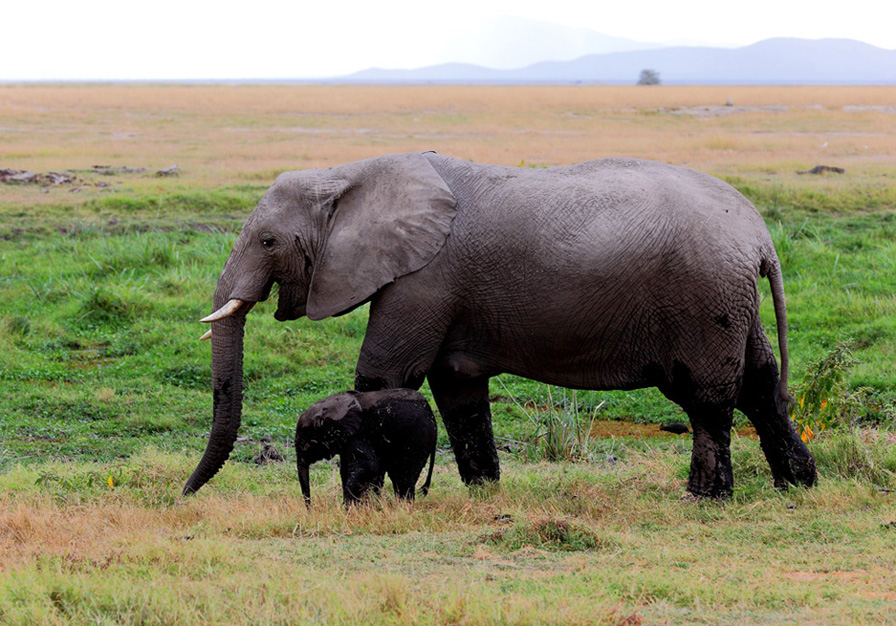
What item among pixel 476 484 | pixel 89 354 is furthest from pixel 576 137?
pixel 476 484

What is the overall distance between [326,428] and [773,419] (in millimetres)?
2634

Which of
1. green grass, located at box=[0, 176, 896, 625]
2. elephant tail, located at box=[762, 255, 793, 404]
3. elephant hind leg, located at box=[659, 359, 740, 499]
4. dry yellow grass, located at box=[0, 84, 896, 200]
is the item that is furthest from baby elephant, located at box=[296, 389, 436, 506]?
dry yellow grass, located at box=[0, 84, 896, 200]

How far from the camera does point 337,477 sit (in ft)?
23.5

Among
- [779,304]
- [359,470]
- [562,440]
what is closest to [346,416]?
[359,470]

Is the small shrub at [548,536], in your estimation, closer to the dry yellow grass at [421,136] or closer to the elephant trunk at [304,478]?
the elephant trunk at [304,478]

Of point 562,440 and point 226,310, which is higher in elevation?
point 226,310

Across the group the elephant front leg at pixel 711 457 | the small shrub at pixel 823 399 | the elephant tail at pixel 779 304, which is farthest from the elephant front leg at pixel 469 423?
the small shrub at pixel 823 399

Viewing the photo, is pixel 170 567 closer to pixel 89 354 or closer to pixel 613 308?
pixel 613 308


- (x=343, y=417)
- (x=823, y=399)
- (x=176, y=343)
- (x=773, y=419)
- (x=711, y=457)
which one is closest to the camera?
(x=343, y=417)

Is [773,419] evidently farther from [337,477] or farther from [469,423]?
[337,477]

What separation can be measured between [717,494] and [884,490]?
98 cm

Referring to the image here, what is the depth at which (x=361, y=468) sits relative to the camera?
231 inches

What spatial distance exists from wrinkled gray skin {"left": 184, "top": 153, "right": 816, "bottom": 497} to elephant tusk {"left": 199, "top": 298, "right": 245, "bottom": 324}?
84 mm

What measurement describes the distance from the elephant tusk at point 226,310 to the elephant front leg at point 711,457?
2.66m
